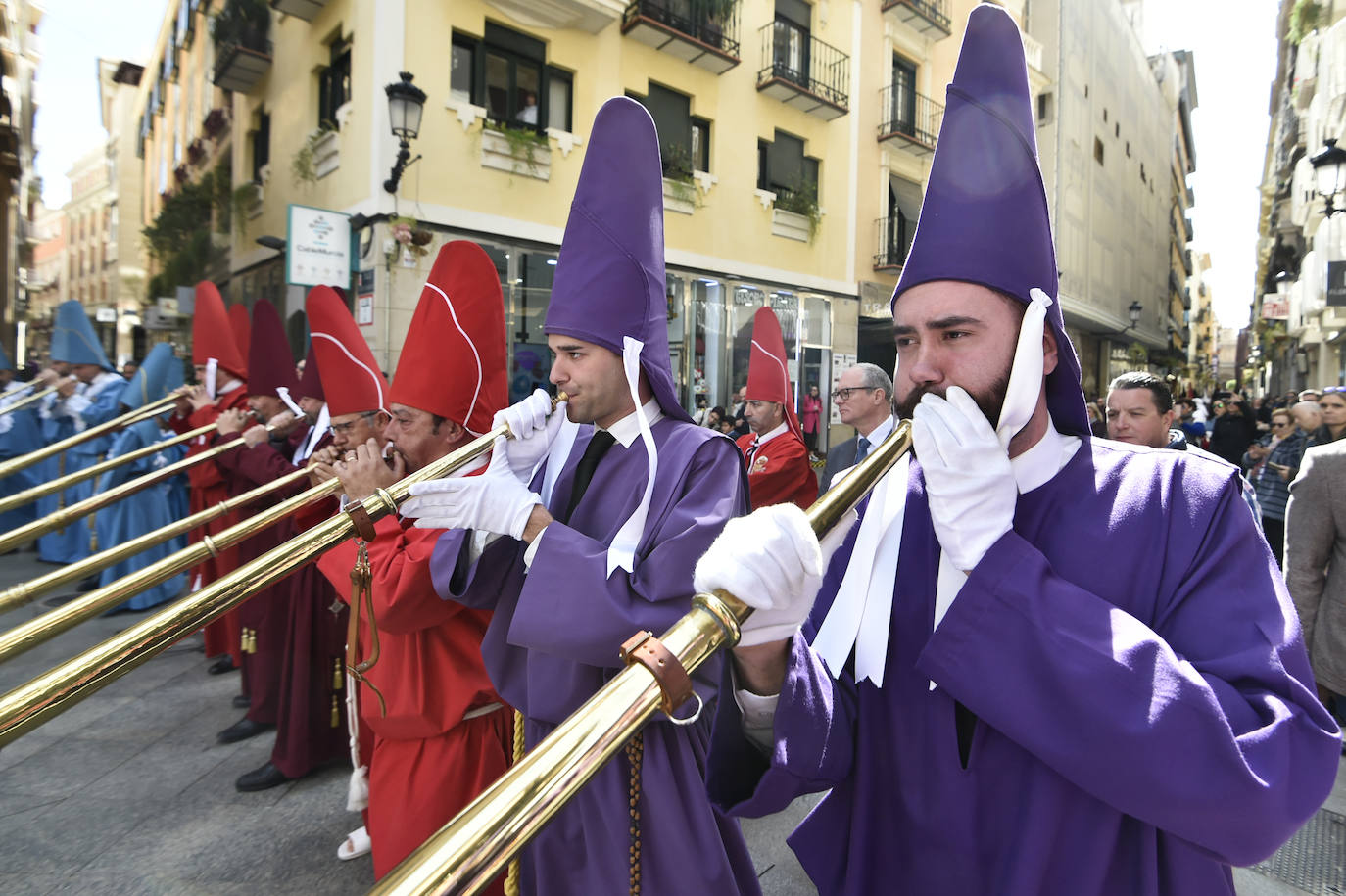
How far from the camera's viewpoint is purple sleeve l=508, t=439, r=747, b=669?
1667 mm

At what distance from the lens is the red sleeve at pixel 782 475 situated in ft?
18.5

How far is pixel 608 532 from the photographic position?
2018 mm

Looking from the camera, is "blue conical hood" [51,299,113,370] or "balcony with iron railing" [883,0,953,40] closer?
"blue conical hood" [51,299,113,370]

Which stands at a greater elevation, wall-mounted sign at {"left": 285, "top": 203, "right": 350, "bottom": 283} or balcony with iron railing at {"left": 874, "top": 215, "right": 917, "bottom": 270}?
balcony with iron railing at {"left": 874, "top": 215, "right": 917, "bottom": 270}

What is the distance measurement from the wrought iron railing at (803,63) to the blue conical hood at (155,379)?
36.2ft

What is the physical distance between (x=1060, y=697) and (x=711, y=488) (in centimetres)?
104

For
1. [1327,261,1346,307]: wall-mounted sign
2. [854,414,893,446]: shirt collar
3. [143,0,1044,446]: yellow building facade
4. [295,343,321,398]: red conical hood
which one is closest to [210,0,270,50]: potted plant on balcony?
[143,0,1044,446]: yellow building facade

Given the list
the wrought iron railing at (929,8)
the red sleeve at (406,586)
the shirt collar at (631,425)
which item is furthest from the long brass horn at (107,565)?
the wrought iron railing at (929,8)

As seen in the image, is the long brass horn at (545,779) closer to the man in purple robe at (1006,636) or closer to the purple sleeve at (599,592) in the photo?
the man in purple robe at (1006,636)

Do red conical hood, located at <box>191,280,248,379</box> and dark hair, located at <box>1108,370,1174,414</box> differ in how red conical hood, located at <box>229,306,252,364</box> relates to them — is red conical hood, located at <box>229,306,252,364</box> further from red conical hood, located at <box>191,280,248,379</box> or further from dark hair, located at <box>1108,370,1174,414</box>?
dark hair, located at <box>1108,370,1174,414</box>

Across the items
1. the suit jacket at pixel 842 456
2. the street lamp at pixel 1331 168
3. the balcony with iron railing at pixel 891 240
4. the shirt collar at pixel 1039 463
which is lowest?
the suit jacket at pixel 842 456

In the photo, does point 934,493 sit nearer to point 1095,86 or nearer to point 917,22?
point 917,22

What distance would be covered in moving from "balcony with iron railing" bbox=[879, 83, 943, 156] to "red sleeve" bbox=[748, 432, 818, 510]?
12.7m

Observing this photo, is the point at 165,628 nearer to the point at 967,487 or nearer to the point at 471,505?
the point at 471,505
